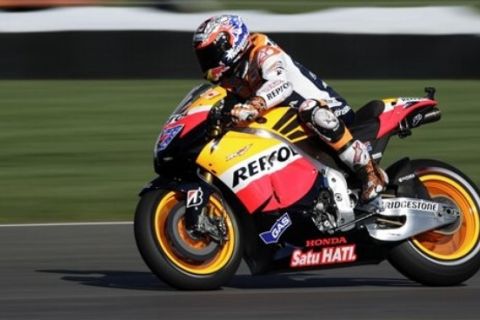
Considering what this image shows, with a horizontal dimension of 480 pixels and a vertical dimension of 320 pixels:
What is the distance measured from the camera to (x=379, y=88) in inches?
619

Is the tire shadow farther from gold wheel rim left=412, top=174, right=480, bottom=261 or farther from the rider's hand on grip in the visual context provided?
the rider's hand on grip

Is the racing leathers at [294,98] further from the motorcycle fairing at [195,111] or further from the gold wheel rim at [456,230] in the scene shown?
the gold wheel rim at [456,230]

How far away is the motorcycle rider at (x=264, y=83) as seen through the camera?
259 inches

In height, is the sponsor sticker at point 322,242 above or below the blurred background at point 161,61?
below

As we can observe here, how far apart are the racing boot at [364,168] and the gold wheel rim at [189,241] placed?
0.71 meters

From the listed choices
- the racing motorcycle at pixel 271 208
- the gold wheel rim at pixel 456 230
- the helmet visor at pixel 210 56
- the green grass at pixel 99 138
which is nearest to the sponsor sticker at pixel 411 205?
the racing motorcycle at pixel 271 208

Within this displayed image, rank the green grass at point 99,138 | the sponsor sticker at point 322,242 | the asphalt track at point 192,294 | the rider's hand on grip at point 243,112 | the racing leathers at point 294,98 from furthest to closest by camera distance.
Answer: the green grass at point 99,138 → the sponsor sticker at point 322,242 → the racing leathers at point 294,98 → the rider's hand on grip at point 243,112 → the asphalt track at point 192,294

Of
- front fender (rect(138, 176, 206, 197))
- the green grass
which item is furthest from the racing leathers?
the green grass

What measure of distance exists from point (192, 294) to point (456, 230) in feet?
4.87

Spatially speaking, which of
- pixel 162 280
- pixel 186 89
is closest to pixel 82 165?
pixel 186 89

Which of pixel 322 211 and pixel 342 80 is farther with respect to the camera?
pixel 342 80

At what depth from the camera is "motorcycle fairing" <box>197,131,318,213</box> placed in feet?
21.6

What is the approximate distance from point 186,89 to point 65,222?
22.5ft

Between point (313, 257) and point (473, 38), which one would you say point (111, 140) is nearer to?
point (473, 38)
